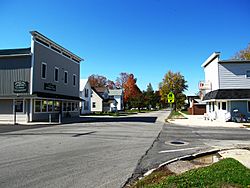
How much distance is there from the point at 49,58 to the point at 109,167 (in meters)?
25.5

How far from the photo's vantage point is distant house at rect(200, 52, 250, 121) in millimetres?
28163

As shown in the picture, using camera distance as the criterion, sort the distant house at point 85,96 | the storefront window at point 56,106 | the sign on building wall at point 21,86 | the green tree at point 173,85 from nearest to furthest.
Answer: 1. the sign on building wall at point 21,86
2. the storefront window at point 56,106
3. the distant house at point 85,96
4. the green tree at point 173,85

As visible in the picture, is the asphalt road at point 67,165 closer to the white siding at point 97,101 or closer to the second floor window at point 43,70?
the second floor window at point 43,70

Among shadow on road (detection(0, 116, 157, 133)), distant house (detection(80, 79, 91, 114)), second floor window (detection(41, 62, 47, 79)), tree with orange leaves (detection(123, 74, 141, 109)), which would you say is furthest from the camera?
tree with orange leaves (detection(123, 74, 141, 109))

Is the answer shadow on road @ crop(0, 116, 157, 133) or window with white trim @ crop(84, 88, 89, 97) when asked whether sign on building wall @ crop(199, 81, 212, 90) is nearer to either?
shadow on road @ crop(0, 116, 157, 133)

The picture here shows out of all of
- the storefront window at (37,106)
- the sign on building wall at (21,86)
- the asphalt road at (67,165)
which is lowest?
the asphalt road at (67,165)

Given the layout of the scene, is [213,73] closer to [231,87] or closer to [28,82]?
[231,87]

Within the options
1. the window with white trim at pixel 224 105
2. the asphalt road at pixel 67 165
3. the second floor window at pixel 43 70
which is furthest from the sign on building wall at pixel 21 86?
the window with white trim at pixel 224 105

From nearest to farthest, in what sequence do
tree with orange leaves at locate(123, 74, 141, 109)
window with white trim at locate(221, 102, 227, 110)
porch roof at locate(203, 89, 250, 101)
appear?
porch roof at locate(203, 89, 250, 101)
window with white trim at locate(221, 102, 227, 110)
tree with orange leaves at locate(123, 74, 141, 109)

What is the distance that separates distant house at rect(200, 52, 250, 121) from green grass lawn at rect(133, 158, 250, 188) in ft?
74.1

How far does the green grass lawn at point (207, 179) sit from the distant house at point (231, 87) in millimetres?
22584

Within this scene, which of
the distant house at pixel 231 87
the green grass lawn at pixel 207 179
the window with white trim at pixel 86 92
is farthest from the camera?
the window with white trim at pixel 86 92

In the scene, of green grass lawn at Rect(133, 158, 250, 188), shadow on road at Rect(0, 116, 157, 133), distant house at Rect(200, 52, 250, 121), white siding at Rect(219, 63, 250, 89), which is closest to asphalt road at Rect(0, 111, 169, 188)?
green grass lawn at Rect(133, 158, 250, 188)

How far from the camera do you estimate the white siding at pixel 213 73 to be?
30.3 m
